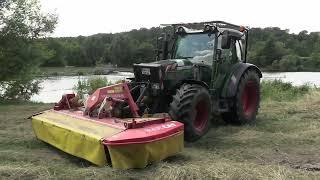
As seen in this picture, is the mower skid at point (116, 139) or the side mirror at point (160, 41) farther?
the side mirror at point (160, 41)

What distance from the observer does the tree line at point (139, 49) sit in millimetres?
14570

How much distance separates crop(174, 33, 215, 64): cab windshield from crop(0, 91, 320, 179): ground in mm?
1303

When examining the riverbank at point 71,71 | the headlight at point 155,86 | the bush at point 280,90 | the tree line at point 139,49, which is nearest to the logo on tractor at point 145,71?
the headlight at point 155,86

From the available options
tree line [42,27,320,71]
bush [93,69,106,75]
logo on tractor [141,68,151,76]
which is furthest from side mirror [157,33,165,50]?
bush [93,69,106,75]

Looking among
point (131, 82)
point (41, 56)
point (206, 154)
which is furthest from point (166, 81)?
point (41, 56)

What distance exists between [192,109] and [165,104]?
95 cm

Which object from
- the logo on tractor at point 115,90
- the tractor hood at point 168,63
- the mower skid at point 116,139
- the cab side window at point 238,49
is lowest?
the mower skid at point 116,139

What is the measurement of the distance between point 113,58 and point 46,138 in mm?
8769

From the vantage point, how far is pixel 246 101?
31.0 feet

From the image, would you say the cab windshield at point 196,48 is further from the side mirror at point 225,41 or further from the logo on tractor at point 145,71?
the logo on tractor at point 145,71

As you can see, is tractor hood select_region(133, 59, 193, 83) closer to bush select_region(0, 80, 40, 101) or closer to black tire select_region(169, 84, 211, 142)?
black tire select_region(169, 84, 211, 142)

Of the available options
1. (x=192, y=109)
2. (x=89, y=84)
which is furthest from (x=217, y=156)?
(x=89, y=84)

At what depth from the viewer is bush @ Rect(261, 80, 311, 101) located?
1634 cm

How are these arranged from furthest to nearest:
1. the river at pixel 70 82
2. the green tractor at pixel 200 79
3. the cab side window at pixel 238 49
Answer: the river at pixel 70 82 → the cab side window at pixel 238 49 → the green tractor at pixel 200 79
